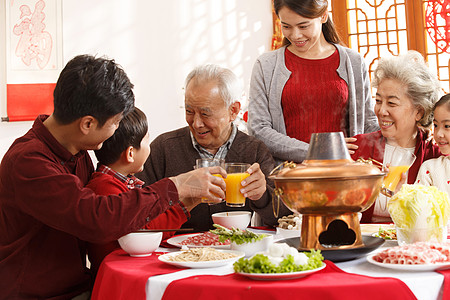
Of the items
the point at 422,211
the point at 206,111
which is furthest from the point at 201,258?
the point at 206,111

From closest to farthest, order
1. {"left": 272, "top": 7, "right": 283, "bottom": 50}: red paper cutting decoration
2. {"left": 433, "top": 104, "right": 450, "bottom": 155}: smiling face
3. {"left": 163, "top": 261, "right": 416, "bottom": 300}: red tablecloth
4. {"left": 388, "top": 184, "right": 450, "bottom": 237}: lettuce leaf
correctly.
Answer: {"left": 163, "top": 261, "right": 416, "bottom": 300}: red tablecloth, {"left": 388, "top": 184, "right": 450, "bottom": 237}: lettuce leaf, {"left": 433, "top": 104, "right": 450, "bottom": 155}: smiling face, {"left": 272, "top": 7, "right": 283, "bottom": 50}: red paper cutting decoration

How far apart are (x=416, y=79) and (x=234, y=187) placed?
101 cm

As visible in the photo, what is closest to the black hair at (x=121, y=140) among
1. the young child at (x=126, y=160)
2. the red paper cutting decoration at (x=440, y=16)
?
the young child at (x=126, y=160)

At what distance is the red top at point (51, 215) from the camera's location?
1.54 meters

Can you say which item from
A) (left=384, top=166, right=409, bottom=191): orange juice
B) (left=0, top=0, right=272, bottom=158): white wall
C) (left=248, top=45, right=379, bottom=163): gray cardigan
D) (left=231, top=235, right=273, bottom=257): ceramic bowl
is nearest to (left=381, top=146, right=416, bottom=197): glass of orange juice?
(left=384, top=166, right=409, bottom=191): orange juice

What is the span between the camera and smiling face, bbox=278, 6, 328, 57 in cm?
252

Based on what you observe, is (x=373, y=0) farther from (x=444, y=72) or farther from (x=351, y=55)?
(x=351, y=55)

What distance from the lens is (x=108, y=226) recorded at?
60.6 inches

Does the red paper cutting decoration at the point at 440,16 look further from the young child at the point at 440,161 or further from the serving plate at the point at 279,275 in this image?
the serving plate at the point at 279,275

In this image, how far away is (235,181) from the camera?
1.91m

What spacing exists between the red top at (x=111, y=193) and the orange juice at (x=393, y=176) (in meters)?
0.70

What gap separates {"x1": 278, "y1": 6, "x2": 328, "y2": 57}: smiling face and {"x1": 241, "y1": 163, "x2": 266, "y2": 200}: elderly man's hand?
34.4 inches

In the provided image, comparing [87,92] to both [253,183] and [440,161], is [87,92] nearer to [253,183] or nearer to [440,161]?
[253,183]

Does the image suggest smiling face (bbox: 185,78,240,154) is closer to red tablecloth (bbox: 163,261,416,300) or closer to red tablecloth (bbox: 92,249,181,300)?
red tablecloth (bbox: 92,249,181,300)
